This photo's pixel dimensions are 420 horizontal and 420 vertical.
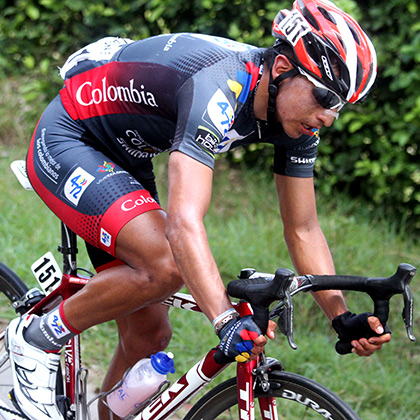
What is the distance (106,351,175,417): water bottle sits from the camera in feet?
8.07

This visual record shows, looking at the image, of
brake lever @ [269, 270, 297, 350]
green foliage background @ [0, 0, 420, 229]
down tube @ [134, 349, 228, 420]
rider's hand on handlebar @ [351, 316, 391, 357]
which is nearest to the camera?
brake lever @ [269, 270, 297, 350]

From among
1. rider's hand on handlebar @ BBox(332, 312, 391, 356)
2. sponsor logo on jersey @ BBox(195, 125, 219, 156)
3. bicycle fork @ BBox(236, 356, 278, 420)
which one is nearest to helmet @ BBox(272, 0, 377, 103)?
sponsor logo on jersey @ BBox(195, 125, 219, 156)

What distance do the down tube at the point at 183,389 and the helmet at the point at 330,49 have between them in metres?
1.06

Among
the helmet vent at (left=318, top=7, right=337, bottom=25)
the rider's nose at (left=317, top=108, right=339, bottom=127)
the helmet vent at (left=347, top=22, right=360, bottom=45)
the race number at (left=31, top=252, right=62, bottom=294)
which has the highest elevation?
the helmet vent at (left=318, top=7, right=337, bottom=25)

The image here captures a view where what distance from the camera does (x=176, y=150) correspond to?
6.82ft

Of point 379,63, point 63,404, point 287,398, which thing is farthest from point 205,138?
point 379,63

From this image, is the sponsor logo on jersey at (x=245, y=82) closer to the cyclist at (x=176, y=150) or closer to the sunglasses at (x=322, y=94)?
the cyclist at (x=176, y=150)

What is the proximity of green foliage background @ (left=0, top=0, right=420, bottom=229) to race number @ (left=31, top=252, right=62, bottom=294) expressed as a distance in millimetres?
2927

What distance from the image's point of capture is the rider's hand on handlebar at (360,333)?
6.85ft

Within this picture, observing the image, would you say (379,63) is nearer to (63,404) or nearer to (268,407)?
(268,407)

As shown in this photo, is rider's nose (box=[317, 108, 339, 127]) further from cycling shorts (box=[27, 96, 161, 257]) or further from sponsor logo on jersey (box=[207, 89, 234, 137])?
cycling shorts (box=[27, 96, 161, 257])

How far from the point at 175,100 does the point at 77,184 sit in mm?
486

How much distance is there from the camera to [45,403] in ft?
8.30

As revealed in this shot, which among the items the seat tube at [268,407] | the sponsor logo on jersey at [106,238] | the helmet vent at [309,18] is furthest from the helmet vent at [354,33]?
the seat tube at [268,407]
